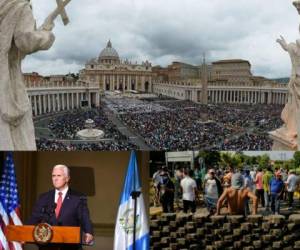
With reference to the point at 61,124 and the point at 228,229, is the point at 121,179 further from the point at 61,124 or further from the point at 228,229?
the point at 61,124

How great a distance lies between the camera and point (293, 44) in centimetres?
557

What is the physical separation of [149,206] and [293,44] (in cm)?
249

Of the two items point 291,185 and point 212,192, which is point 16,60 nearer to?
point 212,192

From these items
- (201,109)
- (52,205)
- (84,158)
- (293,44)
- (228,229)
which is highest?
(293,44)

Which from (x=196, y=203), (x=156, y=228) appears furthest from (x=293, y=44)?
(x=156, y=228)

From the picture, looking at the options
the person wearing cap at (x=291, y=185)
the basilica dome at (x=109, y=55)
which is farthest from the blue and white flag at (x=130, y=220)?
the basilica dome at (x=109, y=55)

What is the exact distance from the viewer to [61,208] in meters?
3.51

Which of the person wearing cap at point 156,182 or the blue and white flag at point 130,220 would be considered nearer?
the blue and white flag at point 130,220

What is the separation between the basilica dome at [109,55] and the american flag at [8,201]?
2.68 metres

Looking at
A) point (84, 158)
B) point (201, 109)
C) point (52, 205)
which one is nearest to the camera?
point (52, 205)

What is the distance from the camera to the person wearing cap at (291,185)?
4465 mm

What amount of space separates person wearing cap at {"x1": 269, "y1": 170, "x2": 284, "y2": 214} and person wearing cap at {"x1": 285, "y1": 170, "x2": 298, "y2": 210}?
7 centimetres

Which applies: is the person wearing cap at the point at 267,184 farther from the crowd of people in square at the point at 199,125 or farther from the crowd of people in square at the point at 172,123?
the crowd of people in square at the point at 199,125

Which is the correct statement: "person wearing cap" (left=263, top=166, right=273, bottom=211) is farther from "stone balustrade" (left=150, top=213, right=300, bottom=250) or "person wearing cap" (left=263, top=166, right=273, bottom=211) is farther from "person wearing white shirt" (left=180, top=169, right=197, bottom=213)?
"person wearing white shirt" (left=180, top=169, right=197, bottom=213)
